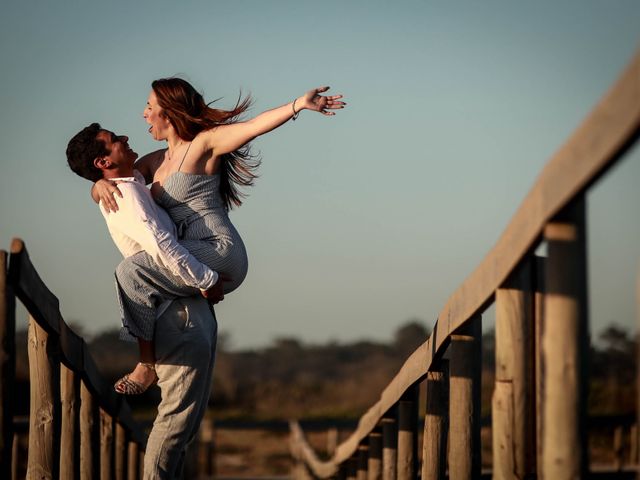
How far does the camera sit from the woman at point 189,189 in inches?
205

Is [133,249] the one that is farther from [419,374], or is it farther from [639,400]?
[639,400]

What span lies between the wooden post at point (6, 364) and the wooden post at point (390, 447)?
2.88m

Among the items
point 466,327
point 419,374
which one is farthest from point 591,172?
point 419,374

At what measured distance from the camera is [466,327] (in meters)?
4.52

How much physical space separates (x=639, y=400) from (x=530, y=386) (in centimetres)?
107

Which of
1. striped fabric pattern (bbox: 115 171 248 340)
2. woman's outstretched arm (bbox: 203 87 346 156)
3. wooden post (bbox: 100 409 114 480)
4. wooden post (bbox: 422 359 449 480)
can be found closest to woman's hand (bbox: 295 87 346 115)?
woman's outstretched arm (bbox: 203 87 346 156)

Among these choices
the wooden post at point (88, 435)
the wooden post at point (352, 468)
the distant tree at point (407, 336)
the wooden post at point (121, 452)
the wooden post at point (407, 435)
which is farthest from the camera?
the distant tree at point (407, 336)

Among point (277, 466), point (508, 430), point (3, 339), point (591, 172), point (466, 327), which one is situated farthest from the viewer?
point (277, 466)

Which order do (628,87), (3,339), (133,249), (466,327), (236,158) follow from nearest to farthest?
(628,87)
(3,339)
(466,327)
(133,249)
(236,158)

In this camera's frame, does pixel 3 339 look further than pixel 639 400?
Yes

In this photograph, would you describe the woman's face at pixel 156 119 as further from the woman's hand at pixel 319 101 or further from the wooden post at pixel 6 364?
the wooden post at pixel 6 364

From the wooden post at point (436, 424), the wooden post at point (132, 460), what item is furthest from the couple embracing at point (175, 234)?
the wooden post at point (132, 460)

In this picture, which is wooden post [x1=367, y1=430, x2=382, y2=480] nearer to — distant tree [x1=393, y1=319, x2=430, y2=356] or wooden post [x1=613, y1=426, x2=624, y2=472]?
wooden post [x1=613, y1=426, x2=624, y2=472]

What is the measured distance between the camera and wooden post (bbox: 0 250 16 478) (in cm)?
403
